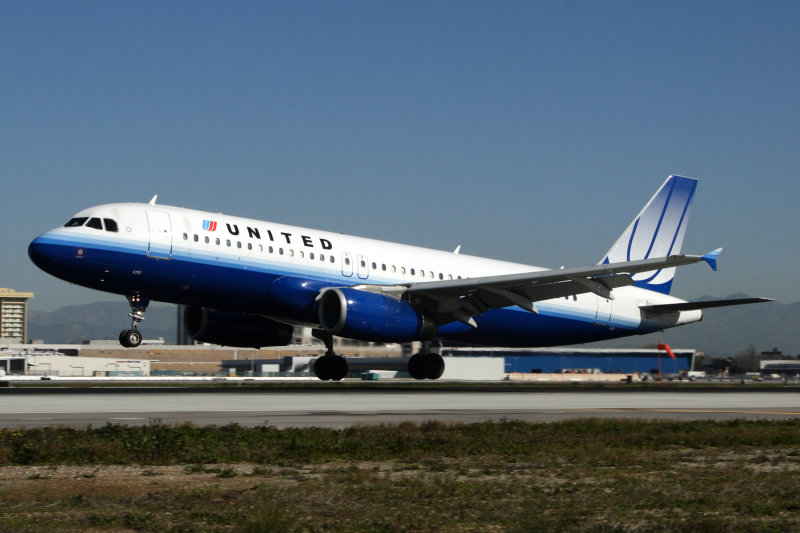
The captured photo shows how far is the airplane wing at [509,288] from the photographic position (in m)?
34.7

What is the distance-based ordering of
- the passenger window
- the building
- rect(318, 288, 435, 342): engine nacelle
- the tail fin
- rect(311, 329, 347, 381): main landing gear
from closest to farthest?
1. the passenger window
2. rect(318, 288, 435, 342): engine nacelle
3. rect(311, 329, 347, 381): main landing gear
4. the tail fin
5. the building

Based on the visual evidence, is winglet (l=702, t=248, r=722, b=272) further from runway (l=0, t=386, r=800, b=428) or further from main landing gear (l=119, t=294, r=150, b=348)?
main landing gear (l=119, t=294, r=150, b=348)

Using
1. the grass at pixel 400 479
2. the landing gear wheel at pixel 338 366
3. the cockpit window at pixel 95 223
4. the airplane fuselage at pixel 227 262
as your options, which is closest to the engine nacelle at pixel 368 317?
the airplane fuselage at pixel 227 262

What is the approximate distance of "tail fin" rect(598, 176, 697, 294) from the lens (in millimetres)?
46594

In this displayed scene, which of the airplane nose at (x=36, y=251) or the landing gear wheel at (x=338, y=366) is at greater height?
the airplane nose at (x=36, y=251)

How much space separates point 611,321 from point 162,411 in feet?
86.3

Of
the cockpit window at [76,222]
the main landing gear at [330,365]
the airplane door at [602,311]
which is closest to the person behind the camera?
the cockpit window at [76,222]

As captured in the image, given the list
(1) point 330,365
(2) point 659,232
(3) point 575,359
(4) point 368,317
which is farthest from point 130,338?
(3) point 575,359

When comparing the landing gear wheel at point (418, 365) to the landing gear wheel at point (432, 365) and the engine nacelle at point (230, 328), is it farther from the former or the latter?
the engine nacelle at point (230, 328)

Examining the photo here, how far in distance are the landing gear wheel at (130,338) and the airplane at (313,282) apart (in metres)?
0.05

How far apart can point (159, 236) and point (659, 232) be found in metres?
25.5

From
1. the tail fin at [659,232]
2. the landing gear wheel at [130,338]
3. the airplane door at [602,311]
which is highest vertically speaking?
the tail fin at [659,232]

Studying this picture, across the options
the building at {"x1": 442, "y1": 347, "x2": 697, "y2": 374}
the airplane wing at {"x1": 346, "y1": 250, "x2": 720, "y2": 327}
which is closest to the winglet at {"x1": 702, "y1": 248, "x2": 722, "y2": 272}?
the airplane wing at {"x1": 346, "y1": 250, "x2": 720, "y2": 327}

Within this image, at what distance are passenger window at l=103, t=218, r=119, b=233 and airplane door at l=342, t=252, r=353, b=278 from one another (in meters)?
8.57
